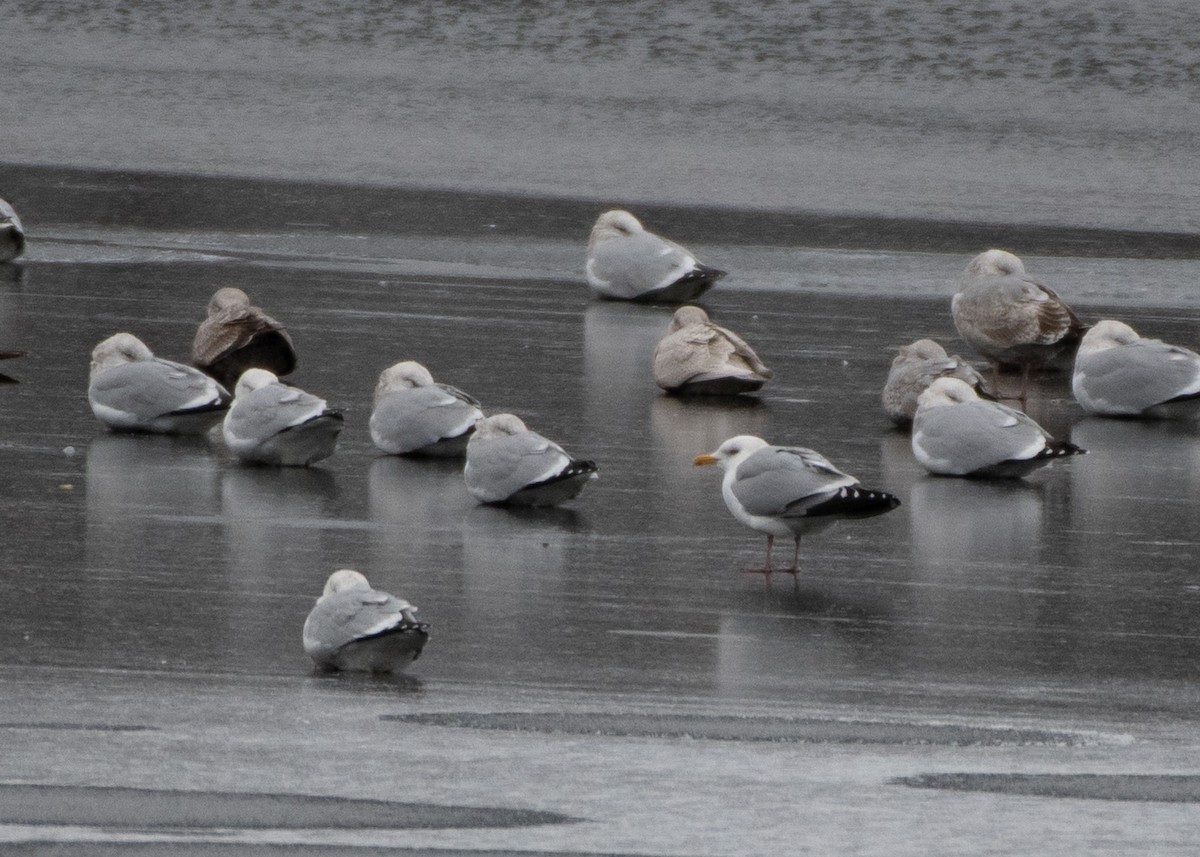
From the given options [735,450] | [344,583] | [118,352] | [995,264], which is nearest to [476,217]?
[995,264]

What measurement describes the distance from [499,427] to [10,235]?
29.3ft

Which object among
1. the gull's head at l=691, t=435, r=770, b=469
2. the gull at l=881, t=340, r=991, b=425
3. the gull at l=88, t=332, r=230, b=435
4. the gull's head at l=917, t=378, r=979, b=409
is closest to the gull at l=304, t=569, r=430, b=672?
the gull's head at l=691, t=435, r=770, b=469

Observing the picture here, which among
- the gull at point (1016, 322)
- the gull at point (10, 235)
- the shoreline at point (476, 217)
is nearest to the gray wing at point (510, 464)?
the gull at point (1016, 322)

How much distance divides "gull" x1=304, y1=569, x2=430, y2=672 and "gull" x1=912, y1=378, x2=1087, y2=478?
4017 mm

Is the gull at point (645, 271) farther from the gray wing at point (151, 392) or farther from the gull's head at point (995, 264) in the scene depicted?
the gray wing at point (151, 392)

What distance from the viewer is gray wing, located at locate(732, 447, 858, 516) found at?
27.4 ft

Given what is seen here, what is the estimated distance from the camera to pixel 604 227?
1716cm

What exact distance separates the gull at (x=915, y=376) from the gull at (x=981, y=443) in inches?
45.9

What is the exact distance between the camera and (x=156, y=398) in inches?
428

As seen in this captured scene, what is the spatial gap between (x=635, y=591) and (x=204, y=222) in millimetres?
13786

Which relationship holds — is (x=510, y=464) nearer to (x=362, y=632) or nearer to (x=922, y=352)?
(x=362, y=632)

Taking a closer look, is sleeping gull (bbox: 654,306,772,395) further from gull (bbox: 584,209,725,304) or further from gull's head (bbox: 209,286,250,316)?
gull (bbox: 584,209,725,304)

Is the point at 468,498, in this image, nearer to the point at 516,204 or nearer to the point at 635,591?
the point at 635,591

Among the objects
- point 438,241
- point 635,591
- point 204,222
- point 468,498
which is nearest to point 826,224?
point 438,241
